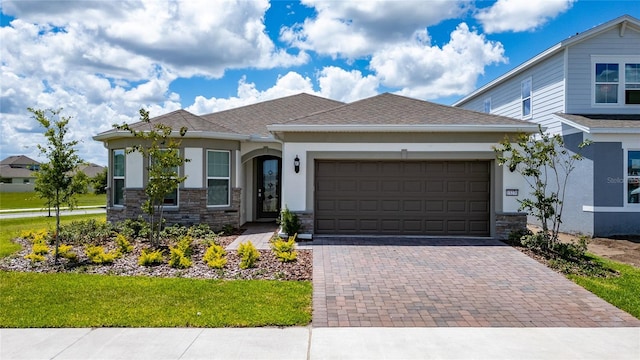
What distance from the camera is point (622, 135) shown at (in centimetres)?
1230

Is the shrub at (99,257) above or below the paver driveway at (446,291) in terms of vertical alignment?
above

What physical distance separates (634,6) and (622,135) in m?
5.12

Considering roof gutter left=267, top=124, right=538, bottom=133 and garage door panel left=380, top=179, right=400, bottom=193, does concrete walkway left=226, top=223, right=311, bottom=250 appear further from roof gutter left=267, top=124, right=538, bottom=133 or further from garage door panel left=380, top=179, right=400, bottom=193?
roof gutter left=267, top=124, right=538, bottom=133

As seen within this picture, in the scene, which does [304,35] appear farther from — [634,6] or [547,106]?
[634,6]

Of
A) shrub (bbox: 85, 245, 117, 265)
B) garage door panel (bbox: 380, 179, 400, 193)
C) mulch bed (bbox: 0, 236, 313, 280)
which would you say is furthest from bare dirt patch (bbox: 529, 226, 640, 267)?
shrub (bbox: 85, 245, 117, 265)

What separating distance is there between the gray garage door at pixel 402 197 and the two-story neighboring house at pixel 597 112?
360 centimetres

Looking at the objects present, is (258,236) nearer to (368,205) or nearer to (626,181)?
(368,205)

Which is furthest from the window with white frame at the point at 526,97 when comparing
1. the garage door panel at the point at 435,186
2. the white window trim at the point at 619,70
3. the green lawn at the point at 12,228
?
the green lawn at the point at 12,228

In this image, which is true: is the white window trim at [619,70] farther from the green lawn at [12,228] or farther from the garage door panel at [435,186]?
the green lawn at [12,228]

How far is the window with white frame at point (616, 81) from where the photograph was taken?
14.0 meters

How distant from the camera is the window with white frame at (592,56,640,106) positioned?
45.9ft

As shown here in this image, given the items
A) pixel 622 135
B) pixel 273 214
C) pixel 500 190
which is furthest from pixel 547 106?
pixel 273 214

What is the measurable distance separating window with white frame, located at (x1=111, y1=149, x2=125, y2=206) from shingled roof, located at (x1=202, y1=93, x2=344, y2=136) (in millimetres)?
3614

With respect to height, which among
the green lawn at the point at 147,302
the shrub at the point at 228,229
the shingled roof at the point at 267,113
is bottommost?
the green lawn at the point at 147,302
